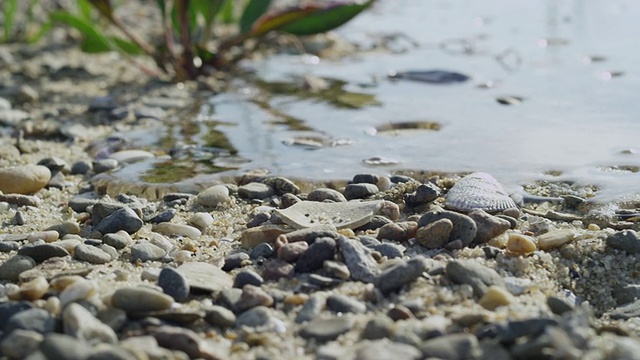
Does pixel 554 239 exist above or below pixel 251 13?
below

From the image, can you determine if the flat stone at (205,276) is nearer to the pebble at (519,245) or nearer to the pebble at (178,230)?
the pebble at (178,230)

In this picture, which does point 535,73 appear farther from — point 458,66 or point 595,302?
point 595,302

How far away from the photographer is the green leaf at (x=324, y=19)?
4898mm

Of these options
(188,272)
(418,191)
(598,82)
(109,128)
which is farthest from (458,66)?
(188,272)

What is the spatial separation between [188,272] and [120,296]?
28cm

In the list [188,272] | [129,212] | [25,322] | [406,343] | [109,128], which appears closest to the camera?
[406,343]

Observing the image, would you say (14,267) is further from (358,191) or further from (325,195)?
Result: (358,191)

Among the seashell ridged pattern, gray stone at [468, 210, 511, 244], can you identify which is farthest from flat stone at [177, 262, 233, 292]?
Result: the seashell ridged pattern

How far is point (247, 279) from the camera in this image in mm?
2250

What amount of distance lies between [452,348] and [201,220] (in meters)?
1.30

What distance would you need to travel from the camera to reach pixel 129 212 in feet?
9.23

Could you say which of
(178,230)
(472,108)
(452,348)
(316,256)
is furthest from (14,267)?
(472,108)

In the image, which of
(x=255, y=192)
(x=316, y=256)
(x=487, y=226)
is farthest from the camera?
(x=255, y=192)

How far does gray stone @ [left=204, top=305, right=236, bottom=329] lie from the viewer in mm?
2021
